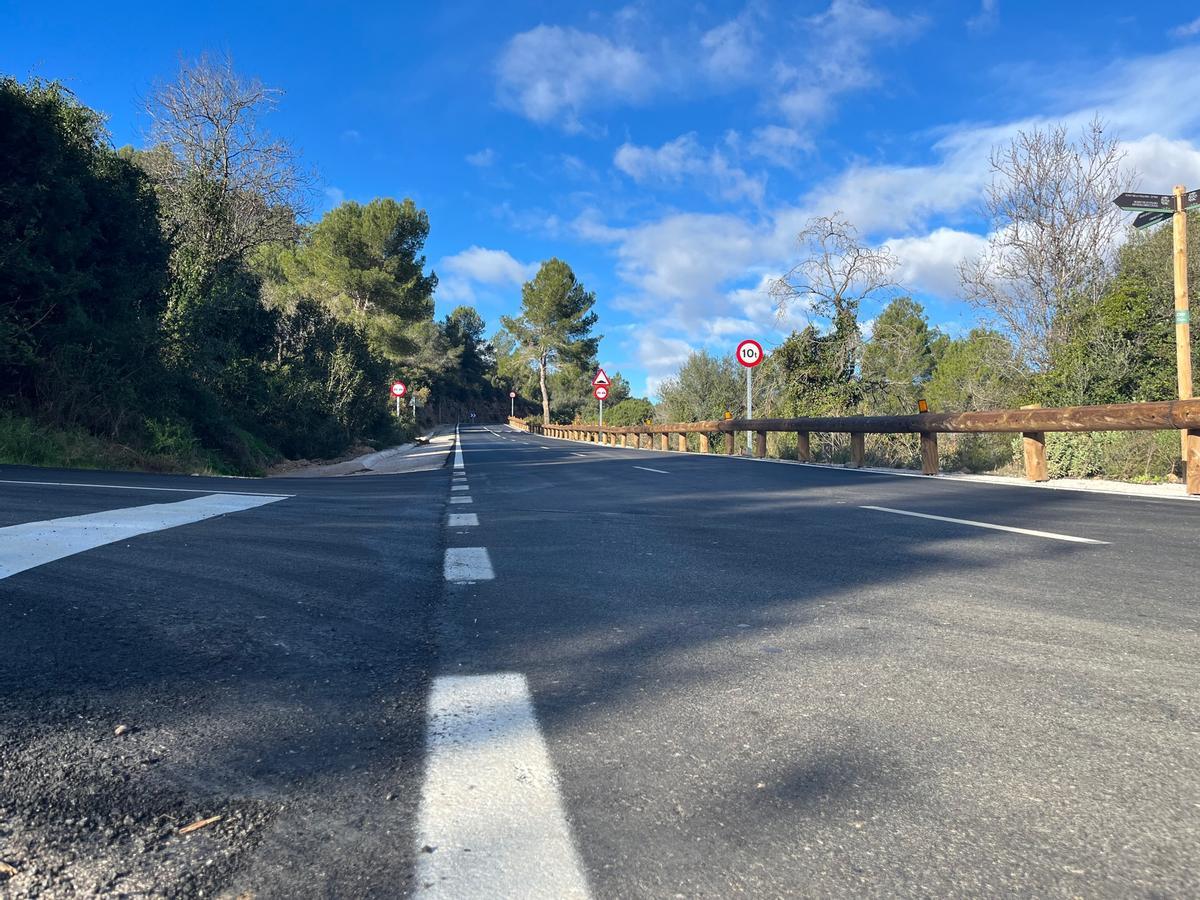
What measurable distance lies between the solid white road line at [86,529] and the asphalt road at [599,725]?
0.46 ft

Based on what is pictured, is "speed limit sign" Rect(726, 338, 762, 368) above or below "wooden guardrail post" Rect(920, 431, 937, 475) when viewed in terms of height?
above

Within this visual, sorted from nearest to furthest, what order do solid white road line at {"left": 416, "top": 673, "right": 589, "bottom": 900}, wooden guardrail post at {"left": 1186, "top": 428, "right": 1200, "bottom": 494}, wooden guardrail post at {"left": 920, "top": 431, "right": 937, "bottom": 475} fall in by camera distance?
solid white road line at {"left": 416, "top": 673, "right": 589, "bottom": 900}, wooden guardrail post at {"left": 1186, "top": 428, "right": 1200, "bottom": 494}, wooden guardrail post at {"left": 920, "top": 431, "right": 937, "bottom": 475}

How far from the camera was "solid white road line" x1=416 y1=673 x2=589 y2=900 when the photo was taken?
4.46ft

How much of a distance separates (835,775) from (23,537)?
4.58 metres

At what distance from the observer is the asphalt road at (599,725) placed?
142cm

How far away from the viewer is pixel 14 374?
437 inches

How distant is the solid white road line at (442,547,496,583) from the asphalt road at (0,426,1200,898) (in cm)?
5

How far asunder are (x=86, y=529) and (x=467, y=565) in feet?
8.16

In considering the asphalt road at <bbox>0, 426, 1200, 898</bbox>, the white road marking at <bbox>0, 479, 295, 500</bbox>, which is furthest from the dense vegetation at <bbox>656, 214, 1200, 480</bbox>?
the white road marking at <bbox>0, 479, 295, 500</bbox>

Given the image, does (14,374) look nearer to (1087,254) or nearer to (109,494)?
(109,494)

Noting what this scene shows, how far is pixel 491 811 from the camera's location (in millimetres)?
1595

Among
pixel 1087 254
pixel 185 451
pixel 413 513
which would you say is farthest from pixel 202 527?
pixel 1087 254

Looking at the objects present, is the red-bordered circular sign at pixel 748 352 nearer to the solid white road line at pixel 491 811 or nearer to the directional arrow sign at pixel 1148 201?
the directional arrow sign at pixel 1148 201

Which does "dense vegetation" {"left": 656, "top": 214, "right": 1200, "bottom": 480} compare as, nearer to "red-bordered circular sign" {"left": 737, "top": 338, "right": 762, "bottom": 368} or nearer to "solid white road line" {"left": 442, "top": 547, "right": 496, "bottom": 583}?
"red-bordered circular sign" {"left": 737, "top": 338, "right": 762, "bottom": 368}
